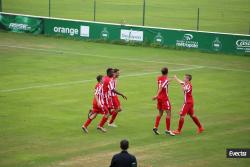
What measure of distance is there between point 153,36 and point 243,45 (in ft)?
19.4

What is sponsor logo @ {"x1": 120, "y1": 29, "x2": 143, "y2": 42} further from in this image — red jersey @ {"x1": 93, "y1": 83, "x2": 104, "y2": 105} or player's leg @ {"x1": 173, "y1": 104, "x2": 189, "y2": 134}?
player's leg @ {"x1": 173, "y1": 104, "x2": 189, "y2": 134}

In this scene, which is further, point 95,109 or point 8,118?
point 8,118

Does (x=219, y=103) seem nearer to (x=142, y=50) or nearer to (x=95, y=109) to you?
(x=95, y=109)

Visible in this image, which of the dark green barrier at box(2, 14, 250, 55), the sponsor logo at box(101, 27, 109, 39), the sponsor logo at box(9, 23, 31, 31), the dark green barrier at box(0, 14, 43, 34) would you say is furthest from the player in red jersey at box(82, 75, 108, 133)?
the sponsor logo at box(9, 23, 31, 31)

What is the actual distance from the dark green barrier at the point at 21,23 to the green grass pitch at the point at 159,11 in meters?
7.78

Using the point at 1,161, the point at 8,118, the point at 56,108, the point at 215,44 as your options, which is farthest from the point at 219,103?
the point at 215,44

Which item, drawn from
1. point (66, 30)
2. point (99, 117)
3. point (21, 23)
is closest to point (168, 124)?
point (99, 117)

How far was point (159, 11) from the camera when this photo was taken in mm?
61938

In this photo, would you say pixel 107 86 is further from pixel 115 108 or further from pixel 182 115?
pixel 182 115

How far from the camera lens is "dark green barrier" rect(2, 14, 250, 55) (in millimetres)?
41688

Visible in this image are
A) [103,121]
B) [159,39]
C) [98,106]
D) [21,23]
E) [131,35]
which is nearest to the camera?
[98,106]

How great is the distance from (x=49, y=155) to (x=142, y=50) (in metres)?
23.4

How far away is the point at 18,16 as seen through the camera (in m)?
48.3

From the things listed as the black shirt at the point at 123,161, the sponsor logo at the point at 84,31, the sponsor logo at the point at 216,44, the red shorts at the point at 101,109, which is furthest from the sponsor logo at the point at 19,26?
the black shirt at the point at 123,161
